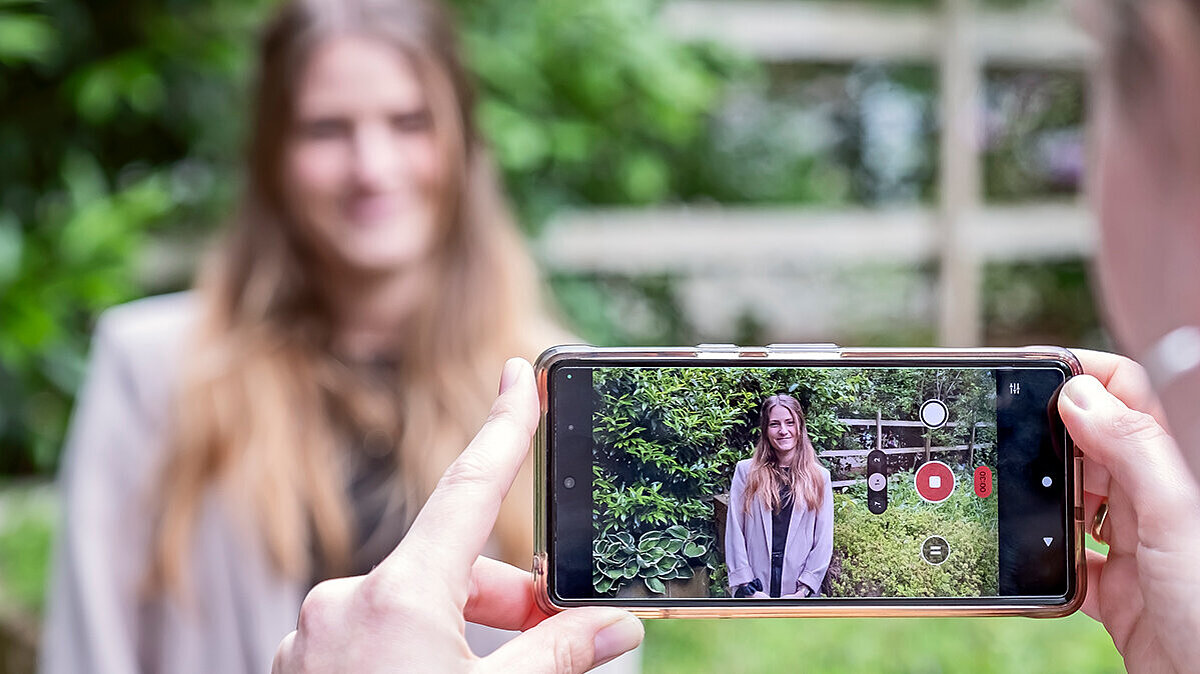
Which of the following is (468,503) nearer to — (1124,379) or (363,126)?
(1124,379)

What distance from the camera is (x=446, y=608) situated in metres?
0.60

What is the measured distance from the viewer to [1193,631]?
661mm

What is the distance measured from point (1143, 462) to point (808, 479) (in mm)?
218

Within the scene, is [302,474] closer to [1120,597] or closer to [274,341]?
[274,341]

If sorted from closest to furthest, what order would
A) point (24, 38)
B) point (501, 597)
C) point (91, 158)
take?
point (501, 597), point (24, 38), point (91, 158)

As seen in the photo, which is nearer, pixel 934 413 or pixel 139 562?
pixel 934 413

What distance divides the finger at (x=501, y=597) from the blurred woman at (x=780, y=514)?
0.49 feet

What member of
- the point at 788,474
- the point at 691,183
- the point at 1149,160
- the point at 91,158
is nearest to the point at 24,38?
the point at 91,158

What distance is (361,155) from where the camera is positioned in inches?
55.1

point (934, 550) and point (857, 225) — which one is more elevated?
point (857, 225)

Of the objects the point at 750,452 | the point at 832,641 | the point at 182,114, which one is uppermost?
the point at 182,114

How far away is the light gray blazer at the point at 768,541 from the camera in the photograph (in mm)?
759

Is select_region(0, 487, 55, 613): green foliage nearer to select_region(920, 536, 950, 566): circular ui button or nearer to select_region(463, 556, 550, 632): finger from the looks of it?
select_region(463, 556, 550, 632): finger

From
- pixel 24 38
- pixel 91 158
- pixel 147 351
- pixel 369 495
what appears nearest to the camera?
pixel 369 495
